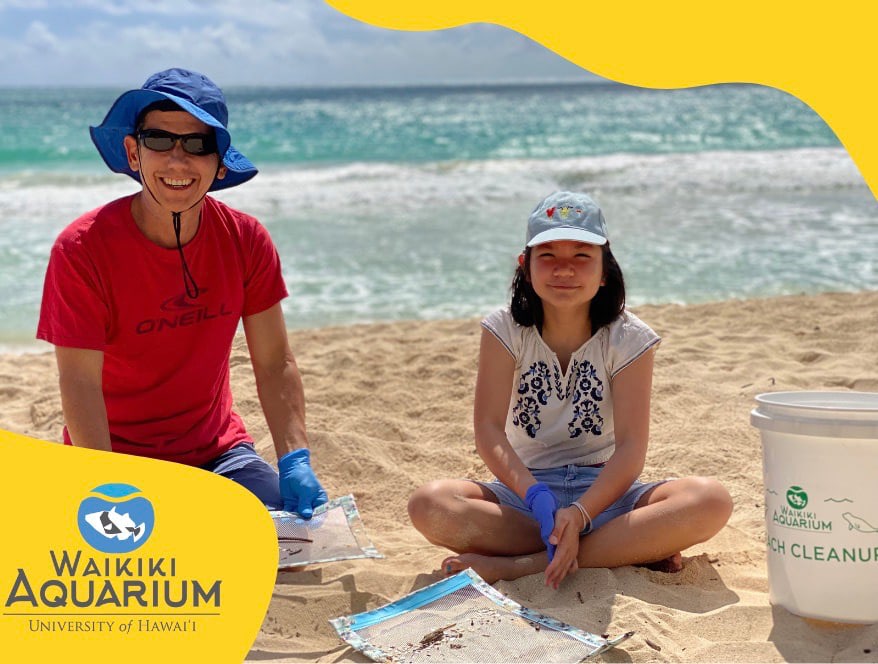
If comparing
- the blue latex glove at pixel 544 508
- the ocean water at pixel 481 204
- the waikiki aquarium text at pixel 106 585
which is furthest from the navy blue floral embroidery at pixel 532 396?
the ocean water at pixel 481 204

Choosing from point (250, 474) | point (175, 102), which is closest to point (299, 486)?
point (250, 474)

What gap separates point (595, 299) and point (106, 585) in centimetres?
152

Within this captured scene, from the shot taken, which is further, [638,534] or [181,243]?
[181,243]

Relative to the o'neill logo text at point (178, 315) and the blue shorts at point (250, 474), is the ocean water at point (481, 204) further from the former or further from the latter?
the o'neill logo text at point (178, 315)

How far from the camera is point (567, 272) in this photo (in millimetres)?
2701

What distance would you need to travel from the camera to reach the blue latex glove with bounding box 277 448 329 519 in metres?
2.87

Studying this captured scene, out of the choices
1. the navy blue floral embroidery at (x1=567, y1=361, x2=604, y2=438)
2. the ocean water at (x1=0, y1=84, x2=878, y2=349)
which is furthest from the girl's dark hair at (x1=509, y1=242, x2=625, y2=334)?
the ocean water at (x1=0, y1=84, x2=878, y2=349)

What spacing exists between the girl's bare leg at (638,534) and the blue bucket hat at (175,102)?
1.18 m

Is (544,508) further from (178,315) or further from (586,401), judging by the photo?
(178,315)

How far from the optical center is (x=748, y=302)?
5715mm

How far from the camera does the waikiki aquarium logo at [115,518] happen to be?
217 centimetres

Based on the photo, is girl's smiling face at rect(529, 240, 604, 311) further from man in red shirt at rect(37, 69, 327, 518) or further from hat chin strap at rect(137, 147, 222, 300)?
hat chin strap at rect(137, 147, 222, 300)

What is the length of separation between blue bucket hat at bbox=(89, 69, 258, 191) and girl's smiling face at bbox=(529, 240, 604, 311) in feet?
2.87

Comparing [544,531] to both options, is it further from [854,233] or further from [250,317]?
[854,233]
